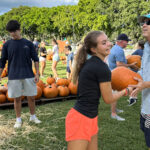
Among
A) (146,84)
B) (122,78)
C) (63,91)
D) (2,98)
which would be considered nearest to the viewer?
(146,84)

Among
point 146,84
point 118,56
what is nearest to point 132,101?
point 118,56

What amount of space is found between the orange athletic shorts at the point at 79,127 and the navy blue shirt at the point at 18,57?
9.20ft

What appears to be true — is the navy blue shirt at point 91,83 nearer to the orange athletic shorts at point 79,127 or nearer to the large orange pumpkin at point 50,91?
the orange athletic shorts at point 79,127

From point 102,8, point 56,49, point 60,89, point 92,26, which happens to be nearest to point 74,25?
point 92,26

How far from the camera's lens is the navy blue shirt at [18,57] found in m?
4.71

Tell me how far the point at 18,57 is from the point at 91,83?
9.69 feet

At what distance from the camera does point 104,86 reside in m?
2.18

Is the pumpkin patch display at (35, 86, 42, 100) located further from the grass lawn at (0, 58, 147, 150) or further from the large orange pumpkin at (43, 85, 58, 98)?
the grass lawn at (0, 58, 147, 150)

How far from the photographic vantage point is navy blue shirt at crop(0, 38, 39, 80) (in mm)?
4715

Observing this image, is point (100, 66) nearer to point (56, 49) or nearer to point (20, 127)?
point (20, 127)

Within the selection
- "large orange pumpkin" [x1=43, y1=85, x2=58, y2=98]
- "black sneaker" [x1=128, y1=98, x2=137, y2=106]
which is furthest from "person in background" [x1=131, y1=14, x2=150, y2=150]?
"large orange pumpkin" [x1=43, y1=85, x2=58, y2=98]

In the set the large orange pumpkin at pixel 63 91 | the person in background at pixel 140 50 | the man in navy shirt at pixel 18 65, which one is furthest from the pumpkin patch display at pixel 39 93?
the person in background at pixel 140 50

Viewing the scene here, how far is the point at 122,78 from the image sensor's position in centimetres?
302

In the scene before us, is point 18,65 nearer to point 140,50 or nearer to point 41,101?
point 41,101
